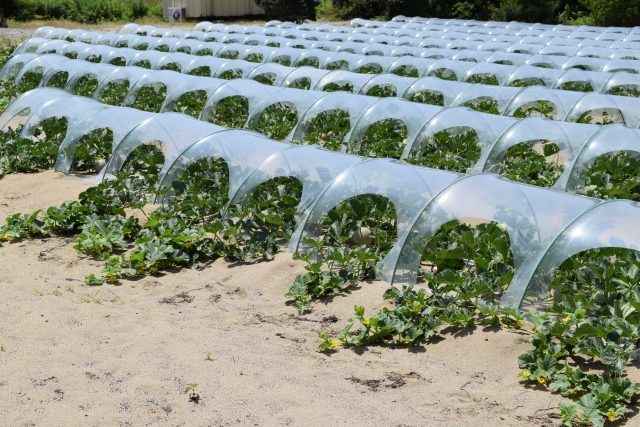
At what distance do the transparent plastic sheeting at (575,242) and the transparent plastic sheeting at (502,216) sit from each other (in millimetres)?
35

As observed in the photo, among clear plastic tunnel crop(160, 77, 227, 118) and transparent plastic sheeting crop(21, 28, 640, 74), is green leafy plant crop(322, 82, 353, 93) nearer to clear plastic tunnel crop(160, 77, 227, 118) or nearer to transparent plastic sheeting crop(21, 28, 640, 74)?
clear plastic tunnel crop(160, 77, 227, 118)

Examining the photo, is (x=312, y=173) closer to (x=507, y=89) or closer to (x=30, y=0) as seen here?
(x=507, y=89)

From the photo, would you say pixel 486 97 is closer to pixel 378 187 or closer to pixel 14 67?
pixel 378 187

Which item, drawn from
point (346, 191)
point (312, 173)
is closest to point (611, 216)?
point (346, 191)

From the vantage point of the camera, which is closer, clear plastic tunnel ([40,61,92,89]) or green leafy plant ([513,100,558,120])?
green leafy plant ([513,100,558,120])

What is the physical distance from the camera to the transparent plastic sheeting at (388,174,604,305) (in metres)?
6.03

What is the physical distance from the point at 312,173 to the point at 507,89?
678cm

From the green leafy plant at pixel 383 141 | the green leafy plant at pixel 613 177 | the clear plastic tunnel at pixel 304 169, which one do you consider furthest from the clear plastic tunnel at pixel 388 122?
the green leafy plant at pixel 613 177

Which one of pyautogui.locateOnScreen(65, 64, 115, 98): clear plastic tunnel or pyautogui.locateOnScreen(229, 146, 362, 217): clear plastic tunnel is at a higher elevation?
pyautogui.locateOnScreen(65, 64, 115, 98): clear plastic tunnel

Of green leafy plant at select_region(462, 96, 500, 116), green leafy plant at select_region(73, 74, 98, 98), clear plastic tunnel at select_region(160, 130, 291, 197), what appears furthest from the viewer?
green leafy plant at select_region(73, 74, 98, 98)

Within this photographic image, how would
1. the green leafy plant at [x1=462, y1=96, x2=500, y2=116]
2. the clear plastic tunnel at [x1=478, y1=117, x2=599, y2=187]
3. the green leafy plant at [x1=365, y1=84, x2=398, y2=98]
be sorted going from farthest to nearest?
the green leafy plant at [x1=365, y1=84, x2=398, y2=98]
the green leafy plant at [x1=462, y1=96, x2=500, y2=116]
the clear plastic tunnel at [x1=478, y1=117, x2=599, y2=187]

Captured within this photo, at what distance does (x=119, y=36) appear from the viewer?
79.4 ft

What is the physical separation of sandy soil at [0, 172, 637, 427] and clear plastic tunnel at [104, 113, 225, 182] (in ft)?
10.1

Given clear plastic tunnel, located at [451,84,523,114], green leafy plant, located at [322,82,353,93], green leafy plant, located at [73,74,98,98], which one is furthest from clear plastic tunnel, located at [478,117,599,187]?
green leafy plant, located at [73,74,98,98]
